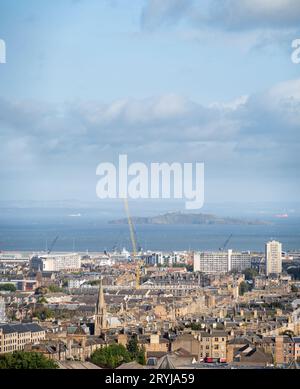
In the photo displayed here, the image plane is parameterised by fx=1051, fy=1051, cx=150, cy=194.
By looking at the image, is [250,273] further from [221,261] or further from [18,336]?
[18,336]

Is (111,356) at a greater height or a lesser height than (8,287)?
lesser

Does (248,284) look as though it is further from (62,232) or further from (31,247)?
(31,247)

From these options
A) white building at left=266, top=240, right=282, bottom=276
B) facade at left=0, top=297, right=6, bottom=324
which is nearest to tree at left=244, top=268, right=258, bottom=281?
white building at left=266, top=240, right=282, bottom=276

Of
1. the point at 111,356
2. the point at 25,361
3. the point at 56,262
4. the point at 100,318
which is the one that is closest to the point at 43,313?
the point at 100,318

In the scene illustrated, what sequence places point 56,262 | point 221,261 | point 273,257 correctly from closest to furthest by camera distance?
point 273,257 < point 56,262 < point 221,261

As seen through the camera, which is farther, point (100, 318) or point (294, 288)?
point (294, 288)

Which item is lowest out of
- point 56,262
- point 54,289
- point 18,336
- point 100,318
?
point 18,336
